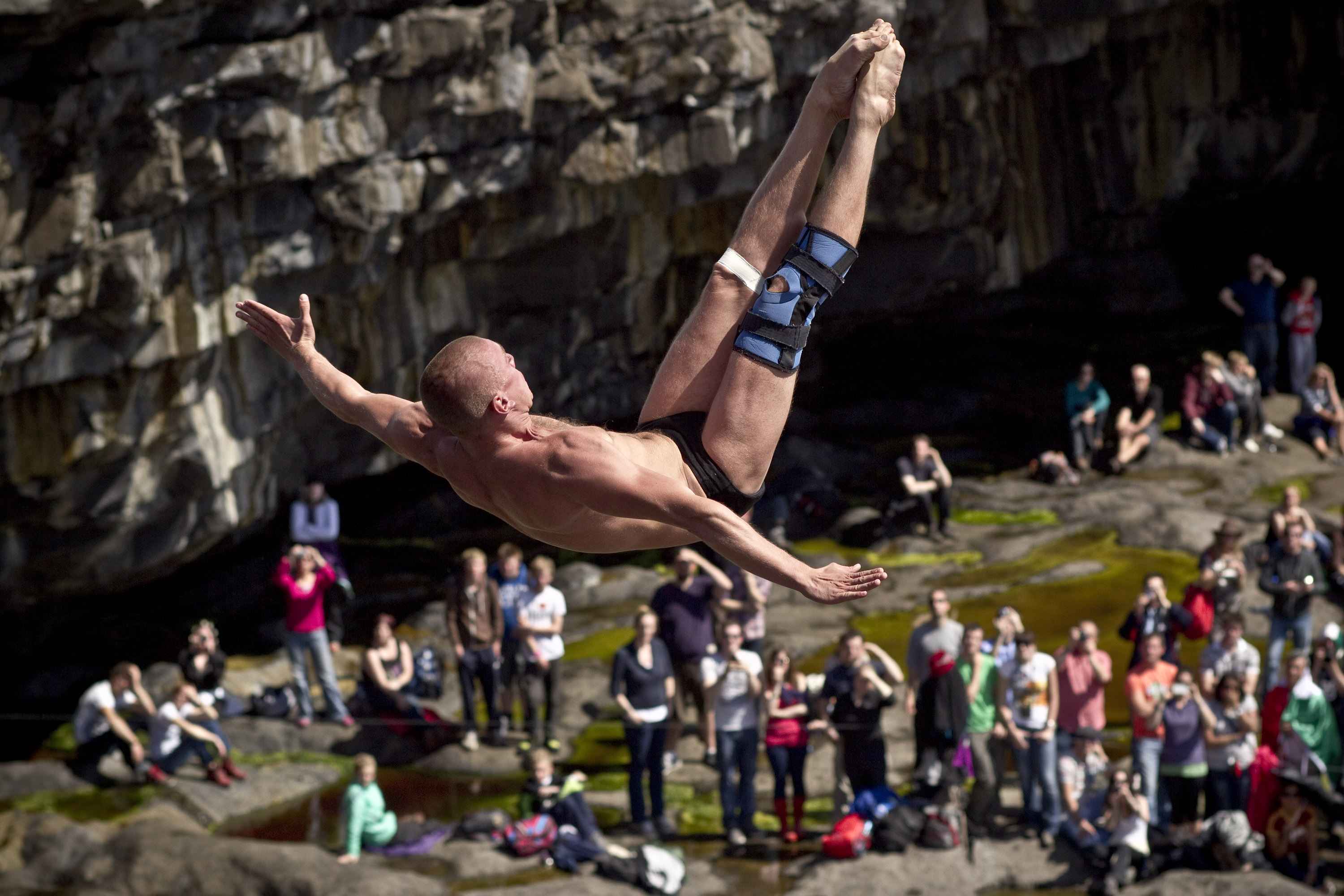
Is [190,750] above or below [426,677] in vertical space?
below

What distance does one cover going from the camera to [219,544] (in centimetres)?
1772

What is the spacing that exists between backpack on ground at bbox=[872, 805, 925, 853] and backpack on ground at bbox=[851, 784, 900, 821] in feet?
0.15

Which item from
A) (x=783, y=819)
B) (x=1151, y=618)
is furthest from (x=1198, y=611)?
(x=783, y=819)

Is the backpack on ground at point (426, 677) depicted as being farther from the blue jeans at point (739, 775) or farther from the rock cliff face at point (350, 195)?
the blue jeans at point (739, 775)

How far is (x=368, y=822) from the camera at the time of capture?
1195cm

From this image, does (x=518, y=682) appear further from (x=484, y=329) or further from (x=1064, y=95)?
(x=1064, y=95)

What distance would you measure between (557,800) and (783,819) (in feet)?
5.52

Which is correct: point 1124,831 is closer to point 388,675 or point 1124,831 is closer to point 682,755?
point 682,755

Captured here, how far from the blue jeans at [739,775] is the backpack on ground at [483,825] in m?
1.61

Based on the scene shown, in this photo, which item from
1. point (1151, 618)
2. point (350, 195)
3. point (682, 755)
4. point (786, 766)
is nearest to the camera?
point (786, 766)

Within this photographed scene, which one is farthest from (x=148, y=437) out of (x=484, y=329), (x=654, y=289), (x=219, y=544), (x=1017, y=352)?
(x=1017, y=352)

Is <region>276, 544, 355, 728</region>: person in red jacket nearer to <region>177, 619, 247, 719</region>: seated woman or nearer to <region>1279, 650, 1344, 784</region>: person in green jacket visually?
<region>177, 619, 247, 719</region>: seated woman

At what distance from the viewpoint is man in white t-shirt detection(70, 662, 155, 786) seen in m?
12.9

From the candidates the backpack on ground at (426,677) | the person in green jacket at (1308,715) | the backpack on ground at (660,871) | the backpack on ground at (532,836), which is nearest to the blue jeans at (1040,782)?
the person in green jacket at (1308,715)
